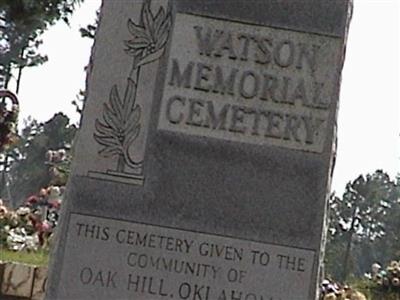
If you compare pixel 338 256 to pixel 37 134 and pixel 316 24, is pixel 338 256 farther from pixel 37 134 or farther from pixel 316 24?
pixel 316 24

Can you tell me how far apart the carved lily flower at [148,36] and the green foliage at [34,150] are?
3542 cm

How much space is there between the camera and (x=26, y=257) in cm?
872

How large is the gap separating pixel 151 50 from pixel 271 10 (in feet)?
1.75

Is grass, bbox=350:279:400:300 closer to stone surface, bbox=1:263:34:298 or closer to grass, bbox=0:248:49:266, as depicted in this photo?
grass, bbox=0:248:49:266

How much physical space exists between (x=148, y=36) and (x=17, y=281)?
12.4 ft

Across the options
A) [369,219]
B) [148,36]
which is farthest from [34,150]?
[148,36]

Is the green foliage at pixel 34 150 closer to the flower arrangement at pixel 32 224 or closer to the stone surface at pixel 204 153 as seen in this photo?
the flower arrangement at pixel 32 224

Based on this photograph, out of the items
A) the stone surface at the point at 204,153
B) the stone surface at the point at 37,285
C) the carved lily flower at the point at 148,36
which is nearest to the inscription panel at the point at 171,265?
the stone surface at the point at 204,153

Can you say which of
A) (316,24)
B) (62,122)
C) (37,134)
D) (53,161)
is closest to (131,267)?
(316,24)

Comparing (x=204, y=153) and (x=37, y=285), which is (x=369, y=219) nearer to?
(x=37, y=285)

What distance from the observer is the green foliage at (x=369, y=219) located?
40594 millimetres

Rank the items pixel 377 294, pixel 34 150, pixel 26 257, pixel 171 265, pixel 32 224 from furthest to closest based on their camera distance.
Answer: pixel 34 150, pixel 32 224, pixel 377 294, pixel 26 257, pixel 171 265

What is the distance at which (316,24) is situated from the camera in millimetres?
4062

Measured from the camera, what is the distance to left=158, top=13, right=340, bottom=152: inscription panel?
3971mm
